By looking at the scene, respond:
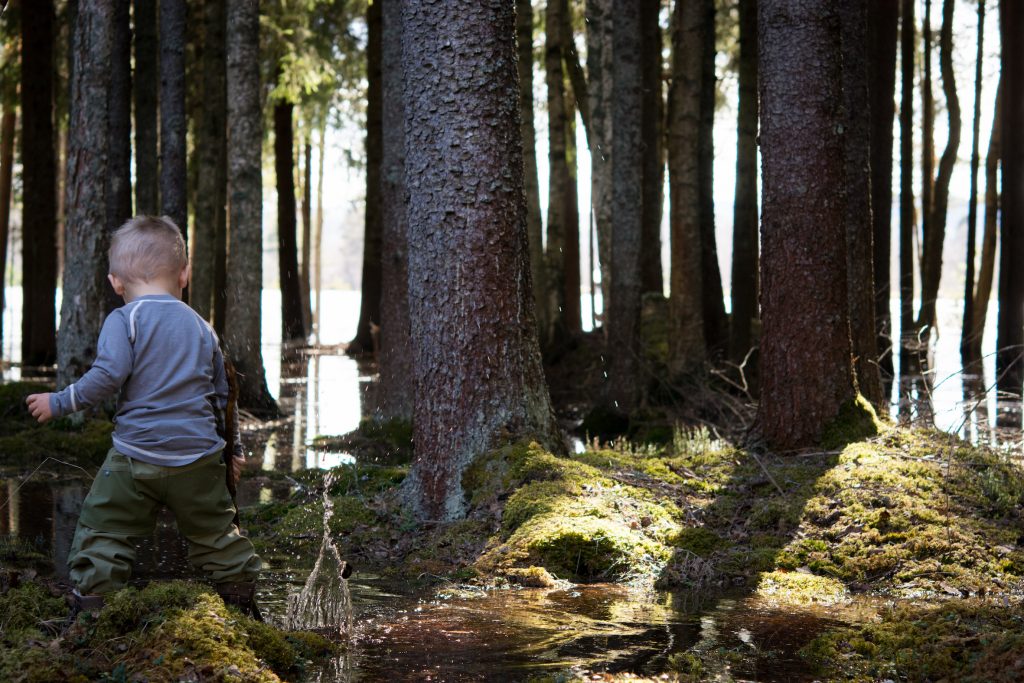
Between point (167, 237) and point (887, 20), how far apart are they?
14.7 meters

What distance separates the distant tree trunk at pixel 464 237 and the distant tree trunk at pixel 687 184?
27.0 ft

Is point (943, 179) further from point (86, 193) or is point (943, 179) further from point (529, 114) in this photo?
point (86, 193)

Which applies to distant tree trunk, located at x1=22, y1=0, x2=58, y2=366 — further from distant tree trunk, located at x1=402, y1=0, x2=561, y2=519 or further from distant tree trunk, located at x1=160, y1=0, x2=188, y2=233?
distant tree trunk, located at x1=402, y1=0, x2=561, y2=519

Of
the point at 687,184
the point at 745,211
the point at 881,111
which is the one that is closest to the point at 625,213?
the point at 687,184

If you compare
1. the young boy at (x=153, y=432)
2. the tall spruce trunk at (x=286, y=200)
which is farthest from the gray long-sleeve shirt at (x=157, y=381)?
the tall spruce trunk at (x=286, y=200)

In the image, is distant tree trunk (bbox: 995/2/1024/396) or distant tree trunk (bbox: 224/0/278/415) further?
distant tree trunk (bbox: 995/2/1024/396)

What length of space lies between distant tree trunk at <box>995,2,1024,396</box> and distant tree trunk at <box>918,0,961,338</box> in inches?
137

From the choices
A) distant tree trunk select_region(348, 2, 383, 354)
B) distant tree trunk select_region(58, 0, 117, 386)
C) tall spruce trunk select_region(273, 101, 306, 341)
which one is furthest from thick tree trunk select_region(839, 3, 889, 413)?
tall spruce trunk select_region(273, 101, 306, 341)

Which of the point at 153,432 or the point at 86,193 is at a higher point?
the point at 86,193

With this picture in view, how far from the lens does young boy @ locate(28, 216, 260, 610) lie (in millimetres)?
4324

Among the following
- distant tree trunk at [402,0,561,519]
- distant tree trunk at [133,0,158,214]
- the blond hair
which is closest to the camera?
the blond hair

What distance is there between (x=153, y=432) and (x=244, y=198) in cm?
1013

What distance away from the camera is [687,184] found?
14.9 metres

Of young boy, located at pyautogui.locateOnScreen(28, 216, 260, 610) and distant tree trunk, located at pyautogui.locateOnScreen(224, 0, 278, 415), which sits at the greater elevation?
distant tree trunk, located at pyautogui.locateOnScreen(224, 0, 278, 415)
